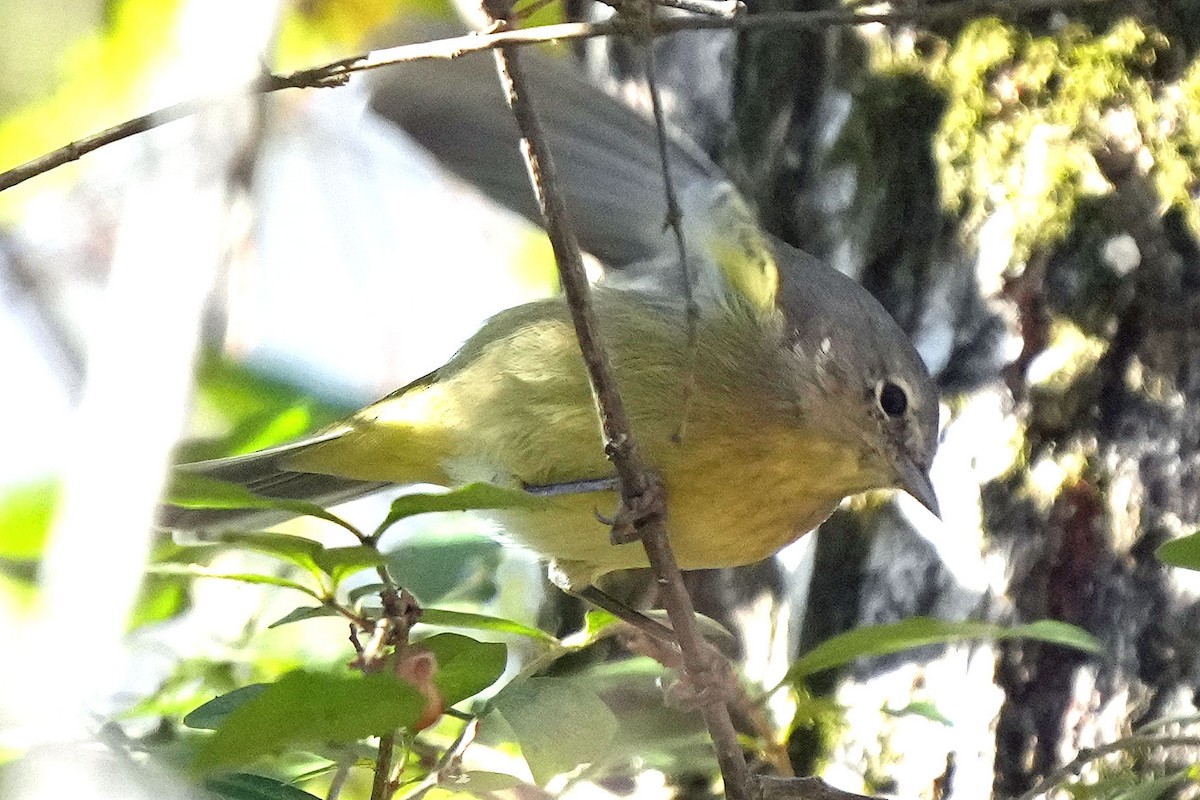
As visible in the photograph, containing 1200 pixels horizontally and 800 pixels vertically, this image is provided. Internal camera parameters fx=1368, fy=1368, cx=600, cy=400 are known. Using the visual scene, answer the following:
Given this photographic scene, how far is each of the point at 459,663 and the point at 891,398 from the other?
4.44 feet

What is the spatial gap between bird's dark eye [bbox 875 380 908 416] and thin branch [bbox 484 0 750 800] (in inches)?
28.7

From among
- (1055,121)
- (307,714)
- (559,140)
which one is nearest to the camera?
(307,714)

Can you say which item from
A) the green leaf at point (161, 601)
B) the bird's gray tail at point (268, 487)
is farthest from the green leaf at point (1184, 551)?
the bird's gray tail at point (268, 487)

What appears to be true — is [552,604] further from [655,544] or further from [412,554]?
[655,544]

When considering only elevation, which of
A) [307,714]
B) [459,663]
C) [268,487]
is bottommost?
[307,714]

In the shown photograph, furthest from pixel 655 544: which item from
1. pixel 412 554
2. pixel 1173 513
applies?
pixel 1173 513

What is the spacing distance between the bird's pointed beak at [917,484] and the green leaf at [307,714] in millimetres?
1457

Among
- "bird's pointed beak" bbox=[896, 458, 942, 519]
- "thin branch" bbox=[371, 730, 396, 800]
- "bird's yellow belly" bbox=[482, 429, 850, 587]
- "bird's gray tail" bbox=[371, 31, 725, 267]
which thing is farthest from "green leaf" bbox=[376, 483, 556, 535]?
"bird's pointed beak" bbox=[896, 458, 942, 519]

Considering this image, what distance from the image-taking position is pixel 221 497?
1.55 metres

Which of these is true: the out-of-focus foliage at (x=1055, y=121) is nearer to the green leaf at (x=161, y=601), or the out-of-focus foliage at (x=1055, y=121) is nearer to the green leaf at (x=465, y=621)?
the green leaf at (x=465, y=621)

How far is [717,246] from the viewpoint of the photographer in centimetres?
273

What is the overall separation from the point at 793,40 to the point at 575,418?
1.09 meters

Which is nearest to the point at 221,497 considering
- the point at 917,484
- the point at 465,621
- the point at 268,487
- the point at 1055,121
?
the point at 465,621

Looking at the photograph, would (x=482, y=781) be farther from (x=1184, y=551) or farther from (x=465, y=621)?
(x=1184, y=551)
